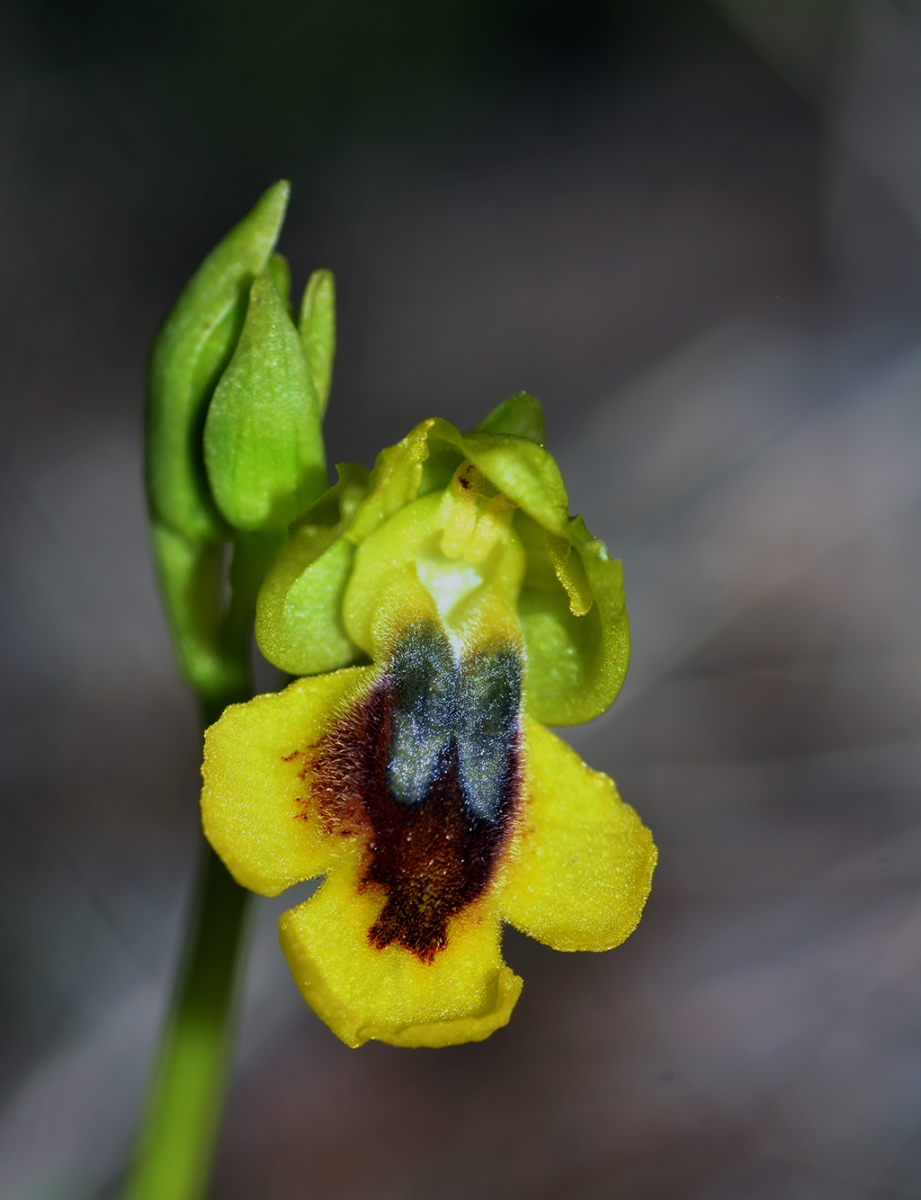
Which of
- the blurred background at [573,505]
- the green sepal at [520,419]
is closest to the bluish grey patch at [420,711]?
the green sepal at [520,419]

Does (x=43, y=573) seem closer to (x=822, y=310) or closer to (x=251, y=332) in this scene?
(x=251, y=332)

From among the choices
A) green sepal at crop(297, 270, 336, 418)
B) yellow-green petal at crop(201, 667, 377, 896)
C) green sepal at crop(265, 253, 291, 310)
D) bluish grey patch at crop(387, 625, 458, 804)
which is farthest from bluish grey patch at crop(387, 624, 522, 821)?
green sepal at crop(265, 253, 291, 310)

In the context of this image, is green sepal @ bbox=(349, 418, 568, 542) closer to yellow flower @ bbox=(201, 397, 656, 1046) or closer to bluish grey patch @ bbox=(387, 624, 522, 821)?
yellow flower @ bbox=(201, 397, 656, 1046)

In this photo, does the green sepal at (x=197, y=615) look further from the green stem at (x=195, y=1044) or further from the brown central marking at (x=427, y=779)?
the brown central marking at (x=427, y=779)

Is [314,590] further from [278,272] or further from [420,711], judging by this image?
[278,272]

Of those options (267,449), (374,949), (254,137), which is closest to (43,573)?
(254,137)

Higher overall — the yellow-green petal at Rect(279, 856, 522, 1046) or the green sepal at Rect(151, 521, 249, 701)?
the green sepal at Rect(151, 521, 249, 701)
